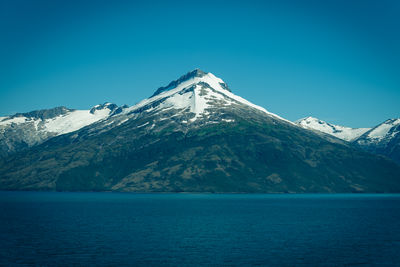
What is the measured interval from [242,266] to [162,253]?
65.7ft

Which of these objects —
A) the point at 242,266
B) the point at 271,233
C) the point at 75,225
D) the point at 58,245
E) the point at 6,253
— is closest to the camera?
the point at 242,266

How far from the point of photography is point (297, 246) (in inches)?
3920

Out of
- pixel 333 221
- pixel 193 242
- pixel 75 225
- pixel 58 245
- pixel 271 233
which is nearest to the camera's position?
pixel 58 245

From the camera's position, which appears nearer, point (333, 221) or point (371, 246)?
point (371, 246)

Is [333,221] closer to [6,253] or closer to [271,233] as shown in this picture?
[271,233]

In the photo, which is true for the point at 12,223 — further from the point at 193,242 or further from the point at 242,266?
the point at 242,266

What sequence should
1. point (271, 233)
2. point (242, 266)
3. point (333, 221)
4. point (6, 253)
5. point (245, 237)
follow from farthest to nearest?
point (333, 221) < point (271, 233) < point (245, 237) < point (6, 253) < point (242, 266)

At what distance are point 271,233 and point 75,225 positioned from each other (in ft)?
211

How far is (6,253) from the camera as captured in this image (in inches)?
3413

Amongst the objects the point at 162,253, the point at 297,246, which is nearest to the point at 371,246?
the point at 297,246

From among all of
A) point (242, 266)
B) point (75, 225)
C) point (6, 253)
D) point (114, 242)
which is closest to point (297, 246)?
point (242, 266)

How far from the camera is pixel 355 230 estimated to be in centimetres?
12900

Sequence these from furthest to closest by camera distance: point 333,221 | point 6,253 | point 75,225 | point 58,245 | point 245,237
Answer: point 333,221 → point 75,225 → point 245,237 → point 58,245 → point 6,253

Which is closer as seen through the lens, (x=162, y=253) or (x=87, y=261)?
(x=87, y=261)
